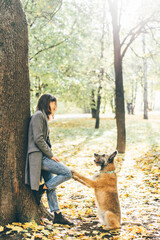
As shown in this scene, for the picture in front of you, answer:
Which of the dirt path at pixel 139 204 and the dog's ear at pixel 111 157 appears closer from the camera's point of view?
the dirt path at pixel 139 204

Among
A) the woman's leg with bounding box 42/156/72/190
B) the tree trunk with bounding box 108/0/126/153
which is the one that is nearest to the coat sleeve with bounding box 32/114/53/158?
the woman's leg with bounding box 42/156/72/190

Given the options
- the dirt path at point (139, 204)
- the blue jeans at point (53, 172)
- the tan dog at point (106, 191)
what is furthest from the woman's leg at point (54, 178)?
the dirt path at point (139, 204)

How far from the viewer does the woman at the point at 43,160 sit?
158 inches

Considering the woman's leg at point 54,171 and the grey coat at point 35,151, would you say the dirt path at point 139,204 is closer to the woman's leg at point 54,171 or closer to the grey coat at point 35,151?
the woman's leg at point 54,171

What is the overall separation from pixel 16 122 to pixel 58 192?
10.7 feet

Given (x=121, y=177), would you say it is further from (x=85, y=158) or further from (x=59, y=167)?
(x=59, y=167)

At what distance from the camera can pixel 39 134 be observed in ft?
13.2

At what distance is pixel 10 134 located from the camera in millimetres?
3879

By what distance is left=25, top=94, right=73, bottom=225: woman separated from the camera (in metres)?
4.02

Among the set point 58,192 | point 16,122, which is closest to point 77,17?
point 58,192

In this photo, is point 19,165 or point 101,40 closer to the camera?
point 19,165

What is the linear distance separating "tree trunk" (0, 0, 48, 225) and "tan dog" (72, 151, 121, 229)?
4.04 ft

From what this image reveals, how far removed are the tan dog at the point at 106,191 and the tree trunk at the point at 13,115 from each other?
123 cm

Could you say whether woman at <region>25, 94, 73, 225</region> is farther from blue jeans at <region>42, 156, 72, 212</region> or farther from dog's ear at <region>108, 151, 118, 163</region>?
dog's ear at <region>108, 151, 118, 163</region>
